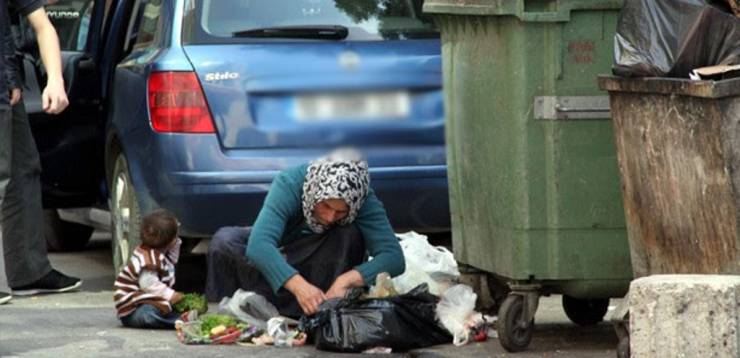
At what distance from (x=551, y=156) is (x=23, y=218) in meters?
2.92

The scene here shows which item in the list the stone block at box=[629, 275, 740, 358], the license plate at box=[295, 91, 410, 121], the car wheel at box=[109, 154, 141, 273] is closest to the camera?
the stone block at box=[629, 275, 740, 358]

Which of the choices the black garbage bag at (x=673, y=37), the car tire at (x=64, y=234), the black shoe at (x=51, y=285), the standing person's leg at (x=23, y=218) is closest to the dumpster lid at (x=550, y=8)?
the black garbage bag at (x=673, y=37)

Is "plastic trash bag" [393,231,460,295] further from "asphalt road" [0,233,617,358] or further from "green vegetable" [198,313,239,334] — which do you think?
"green vegetable" [198,313,239,334]

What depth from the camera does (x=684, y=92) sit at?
21.4 feet

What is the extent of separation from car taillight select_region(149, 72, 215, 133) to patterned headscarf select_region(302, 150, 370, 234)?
2.75 ft

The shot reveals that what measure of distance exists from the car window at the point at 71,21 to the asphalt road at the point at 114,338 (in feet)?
4.59

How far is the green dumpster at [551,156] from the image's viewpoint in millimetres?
7109

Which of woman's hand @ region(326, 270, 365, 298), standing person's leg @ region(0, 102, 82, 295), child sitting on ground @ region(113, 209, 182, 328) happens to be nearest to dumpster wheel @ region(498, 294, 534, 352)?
woman's hand @ region(326, 270, 365, 298)

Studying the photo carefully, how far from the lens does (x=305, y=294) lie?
7.58 metres

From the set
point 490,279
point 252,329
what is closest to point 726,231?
point 490,279

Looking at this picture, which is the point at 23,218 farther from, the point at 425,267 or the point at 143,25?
the point at 425,267

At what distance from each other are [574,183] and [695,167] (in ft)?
2.28

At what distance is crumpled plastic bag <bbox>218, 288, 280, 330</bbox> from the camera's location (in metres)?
7.81

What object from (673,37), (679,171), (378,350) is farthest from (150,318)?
(673,37)
